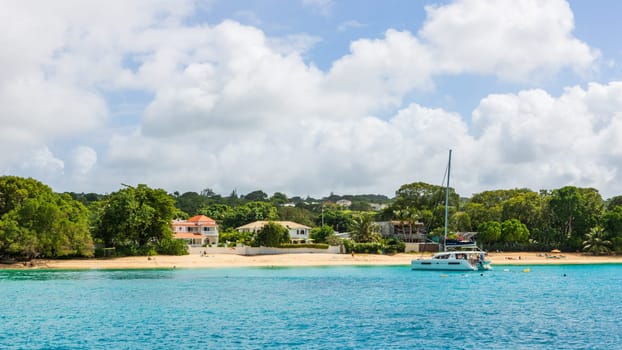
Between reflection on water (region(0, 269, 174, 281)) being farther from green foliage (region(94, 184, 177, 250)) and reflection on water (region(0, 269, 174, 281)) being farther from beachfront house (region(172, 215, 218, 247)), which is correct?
beachfront house (region(172, 215, 218, 247))

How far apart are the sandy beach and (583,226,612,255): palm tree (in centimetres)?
167

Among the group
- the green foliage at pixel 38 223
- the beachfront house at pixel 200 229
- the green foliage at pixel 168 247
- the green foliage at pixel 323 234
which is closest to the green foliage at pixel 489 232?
the green foliage at pixel 323 234

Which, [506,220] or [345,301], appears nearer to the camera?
[345,301]

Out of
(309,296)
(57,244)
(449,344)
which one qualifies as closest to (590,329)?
(449,344)

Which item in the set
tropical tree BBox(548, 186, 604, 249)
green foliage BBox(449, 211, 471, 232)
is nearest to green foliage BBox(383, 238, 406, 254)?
green foliage BBox(449, 211, 471, 232)

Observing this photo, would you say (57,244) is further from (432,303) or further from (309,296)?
(432,303)

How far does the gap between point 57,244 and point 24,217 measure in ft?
16.6

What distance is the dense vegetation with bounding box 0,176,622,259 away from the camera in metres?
74.7

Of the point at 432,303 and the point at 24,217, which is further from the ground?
the point at 24,217

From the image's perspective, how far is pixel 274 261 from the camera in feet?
278

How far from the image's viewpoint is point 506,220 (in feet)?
357

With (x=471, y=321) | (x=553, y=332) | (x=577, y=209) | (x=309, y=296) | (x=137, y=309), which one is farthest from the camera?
(x=577, y=209)

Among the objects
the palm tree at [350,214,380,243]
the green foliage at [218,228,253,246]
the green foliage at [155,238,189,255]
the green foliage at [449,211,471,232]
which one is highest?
the green foliage at [449,211,471,232]

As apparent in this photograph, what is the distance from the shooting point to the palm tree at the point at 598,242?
9675 centimetres
